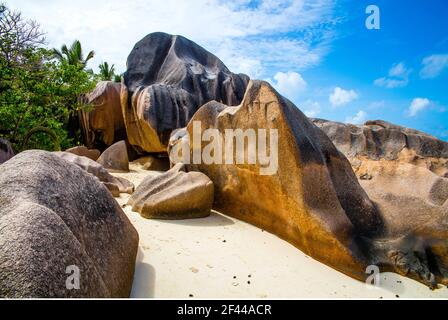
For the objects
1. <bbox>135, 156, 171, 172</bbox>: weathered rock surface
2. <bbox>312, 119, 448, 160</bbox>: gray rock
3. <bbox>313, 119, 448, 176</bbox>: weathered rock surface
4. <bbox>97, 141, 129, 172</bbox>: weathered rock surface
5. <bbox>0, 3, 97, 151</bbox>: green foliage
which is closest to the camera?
<bbox>0, 3, 97, 151</bbox>: green foliage

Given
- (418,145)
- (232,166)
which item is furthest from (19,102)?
(418,145)

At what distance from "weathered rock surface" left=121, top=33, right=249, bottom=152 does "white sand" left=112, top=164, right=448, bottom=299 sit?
822 cm

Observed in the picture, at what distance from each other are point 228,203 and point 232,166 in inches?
23.5

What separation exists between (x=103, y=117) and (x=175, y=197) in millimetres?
11364

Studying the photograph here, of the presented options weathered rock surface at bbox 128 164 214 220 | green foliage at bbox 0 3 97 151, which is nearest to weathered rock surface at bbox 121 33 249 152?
green foliage at bbox 0 3 97 151

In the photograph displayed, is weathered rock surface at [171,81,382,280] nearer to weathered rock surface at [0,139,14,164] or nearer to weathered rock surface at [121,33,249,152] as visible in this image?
weathered rock surface at [0,139,14,164]

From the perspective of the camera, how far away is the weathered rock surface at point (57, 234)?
1313 mm

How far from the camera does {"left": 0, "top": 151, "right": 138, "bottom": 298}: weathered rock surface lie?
4.31 feet

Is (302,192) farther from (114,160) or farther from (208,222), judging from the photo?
(114,160)

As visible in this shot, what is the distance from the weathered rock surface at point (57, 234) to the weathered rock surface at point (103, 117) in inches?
492

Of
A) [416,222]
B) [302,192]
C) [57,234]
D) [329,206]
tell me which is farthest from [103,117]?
[57,234]

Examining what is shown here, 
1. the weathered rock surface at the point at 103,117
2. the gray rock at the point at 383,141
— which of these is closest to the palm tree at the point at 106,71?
the weathered rock surface at the point at 103,117

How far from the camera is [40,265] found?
1.34m

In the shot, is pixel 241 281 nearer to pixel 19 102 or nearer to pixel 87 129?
pixel 19 102
